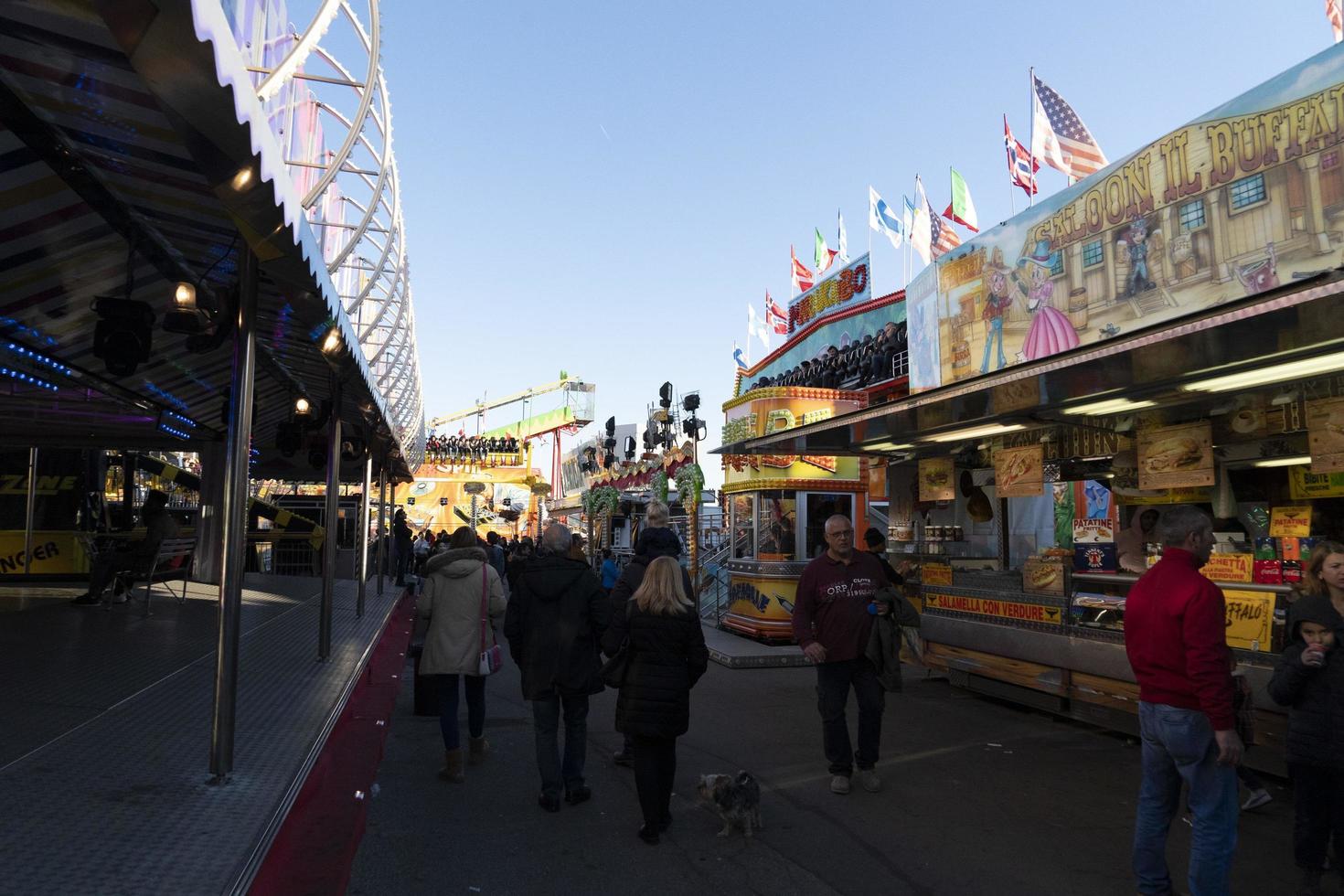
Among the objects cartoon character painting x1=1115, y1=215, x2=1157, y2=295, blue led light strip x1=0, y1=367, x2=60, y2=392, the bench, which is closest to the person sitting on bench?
the bench

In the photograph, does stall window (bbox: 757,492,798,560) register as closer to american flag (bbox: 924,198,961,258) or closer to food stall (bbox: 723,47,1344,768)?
food stall (bbox: 723,47,1344,768)

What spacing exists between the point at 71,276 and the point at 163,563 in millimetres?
5664

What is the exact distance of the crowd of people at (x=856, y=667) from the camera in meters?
3.38

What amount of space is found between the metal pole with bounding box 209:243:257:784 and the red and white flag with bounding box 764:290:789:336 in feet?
95.9

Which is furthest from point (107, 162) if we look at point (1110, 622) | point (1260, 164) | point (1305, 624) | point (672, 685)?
point (1260, 164)

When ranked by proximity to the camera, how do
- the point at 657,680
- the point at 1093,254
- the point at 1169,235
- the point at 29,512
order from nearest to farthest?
the point at 657,680
the point at 1169,235
the point at 1093,254
the point at 29,512

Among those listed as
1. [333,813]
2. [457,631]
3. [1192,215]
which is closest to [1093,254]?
[1192,215]

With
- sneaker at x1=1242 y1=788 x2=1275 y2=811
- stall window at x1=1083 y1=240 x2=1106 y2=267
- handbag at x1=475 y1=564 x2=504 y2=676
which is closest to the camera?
sneaker at x1=1242 y1=788 x2=1275 y2=811

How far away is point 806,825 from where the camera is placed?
185 inches

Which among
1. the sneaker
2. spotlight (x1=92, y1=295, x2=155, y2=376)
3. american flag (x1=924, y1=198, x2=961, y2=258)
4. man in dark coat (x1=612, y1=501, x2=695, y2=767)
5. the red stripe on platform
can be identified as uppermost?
american flag (x1=924, y1=198, x2=961, y2=258)

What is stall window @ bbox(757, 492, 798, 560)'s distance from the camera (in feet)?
41.8

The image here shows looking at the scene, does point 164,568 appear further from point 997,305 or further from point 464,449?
point 464,449

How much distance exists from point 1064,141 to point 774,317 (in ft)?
64.1

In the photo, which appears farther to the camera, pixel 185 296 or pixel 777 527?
pixel 777 527
